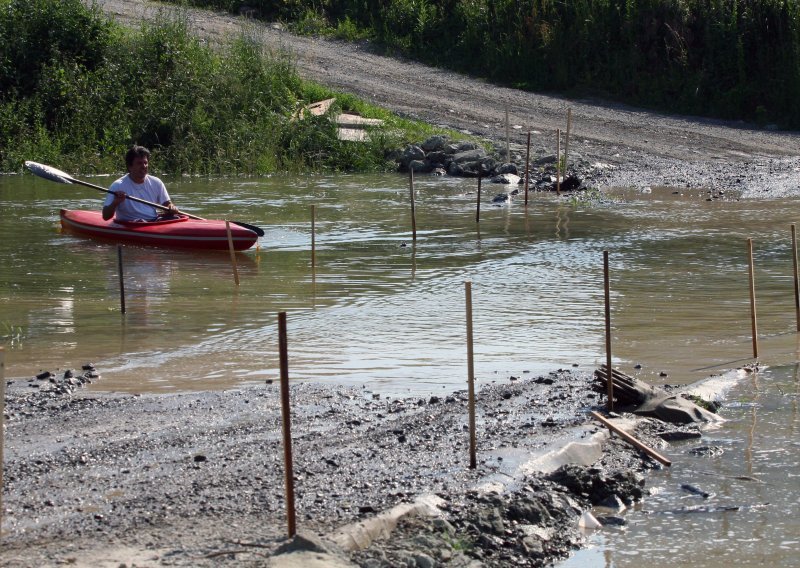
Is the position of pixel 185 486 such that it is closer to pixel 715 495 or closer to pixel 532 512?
pixel 532 512

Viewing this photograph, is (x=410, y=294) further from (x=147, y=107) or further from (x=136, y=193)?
(x=147, y=107)

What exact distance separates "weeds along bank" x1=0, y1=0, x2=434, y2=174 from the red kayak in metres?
8.43

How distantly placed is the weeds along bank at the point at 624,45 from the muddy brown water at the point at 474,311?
878 cm

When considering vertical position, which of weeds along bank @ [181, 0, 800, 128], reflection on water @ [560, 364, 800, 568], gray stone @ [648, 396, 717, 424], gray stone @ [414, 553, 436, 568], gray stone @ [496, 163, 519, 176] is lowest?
reflection on water @ [560, 364, 800, 568]

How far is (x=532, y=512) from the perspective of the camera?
5.30 meters

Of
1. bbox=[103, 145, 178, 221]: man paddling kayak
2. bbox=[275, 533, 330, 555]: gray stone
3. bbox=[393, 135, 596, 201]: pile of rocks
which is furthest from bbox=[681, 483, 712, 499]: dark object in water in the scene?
Answer: bbox=[393, 135, 596, 201]: pile of rocks

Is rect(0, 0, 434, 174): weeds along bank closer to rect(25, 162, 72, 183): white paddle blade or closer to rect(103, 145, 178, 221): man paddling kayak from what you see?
rect(25, 162, 72, 183): white paddle blade

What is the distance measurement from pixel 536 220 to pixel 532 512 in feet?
37.5

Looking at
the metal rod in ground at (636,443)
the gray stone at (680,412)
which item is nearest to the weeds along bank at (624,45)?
the gray stone at (680,412)

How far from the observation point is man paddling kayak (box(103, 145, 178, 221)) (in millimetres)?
Result: 13227

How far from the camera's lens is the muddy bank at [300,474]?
15.4ft

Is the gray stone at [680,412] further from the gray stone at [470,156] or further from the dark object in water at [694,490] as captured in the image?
the gray stone at [470,156]

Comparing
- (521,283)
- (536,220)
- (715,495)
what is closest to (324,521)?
(715,495)

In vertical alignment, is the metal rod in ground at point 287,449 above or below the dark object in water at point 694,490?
above
